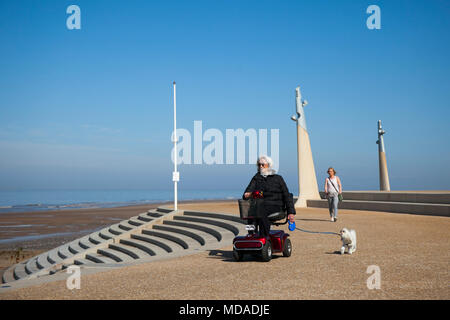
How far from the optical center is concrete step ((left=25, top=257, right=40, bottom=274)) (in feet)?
47.2

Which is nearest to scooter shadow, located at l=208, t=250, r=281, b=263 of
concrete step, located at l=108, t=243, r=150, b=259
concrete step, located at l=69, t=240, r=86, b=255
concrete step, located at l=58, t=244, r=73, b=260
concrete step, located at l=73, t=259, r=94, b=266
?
concrete step, located at l=108, t=243, r=150, b=259

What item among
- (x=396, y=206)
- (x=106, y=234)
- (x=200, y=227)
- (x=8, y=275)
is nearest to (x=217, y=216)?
(x=200, y=227)

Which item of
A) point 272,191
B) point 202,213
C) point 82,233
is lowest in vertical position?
point 82,233

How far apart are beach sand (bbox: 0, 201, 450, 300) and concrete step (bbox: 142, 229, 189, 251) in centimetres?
364

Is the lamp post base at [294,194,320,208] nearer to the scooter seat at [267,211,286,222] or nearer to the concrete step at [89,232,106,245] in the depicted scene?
the concrete step at [89,232,106,245]

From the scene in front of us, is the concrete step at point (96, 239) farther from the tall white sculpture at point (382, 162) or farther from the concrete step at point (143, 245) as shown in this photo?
the tall white sculpture at point (382, 162)

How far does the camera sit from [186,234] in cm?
1468

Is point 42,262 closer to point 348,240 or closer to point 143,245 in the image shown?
point 143,245

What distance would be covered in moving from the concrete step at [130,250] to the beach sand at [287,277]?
4584 mm

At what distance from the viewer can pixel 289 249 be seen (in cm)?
796
